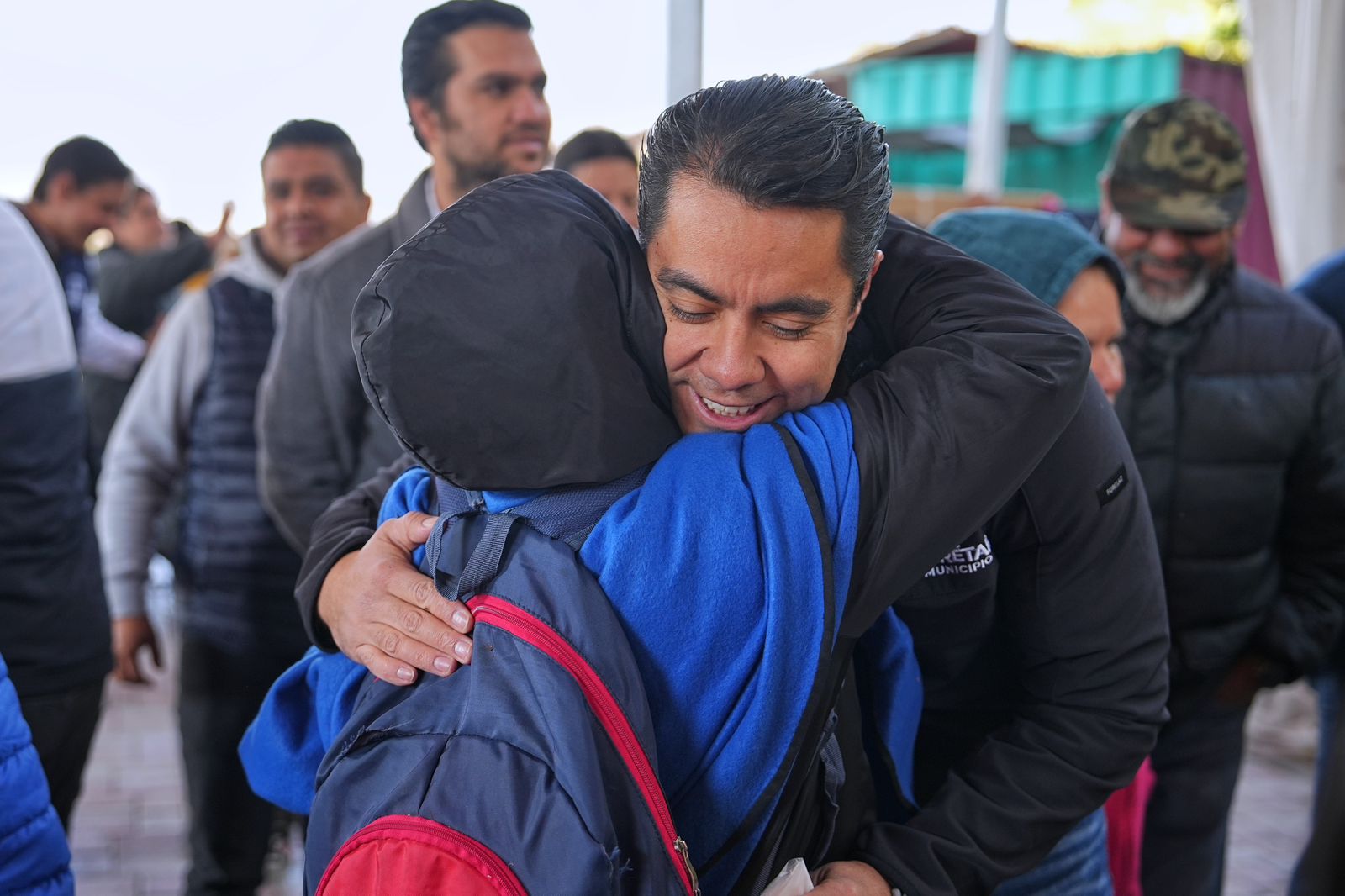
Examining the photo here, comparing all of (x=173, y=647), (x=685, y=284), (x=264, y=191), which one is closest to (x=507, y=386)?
(x=685, y=284)

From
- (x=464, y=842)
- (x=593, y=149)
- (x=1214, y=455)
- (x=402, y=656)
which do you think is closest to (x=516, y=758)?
(x=464, y=842)

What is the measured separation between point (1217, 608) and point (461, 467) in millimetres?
2181

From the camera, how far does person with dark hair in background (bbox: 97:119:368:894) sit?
2768 millimetres

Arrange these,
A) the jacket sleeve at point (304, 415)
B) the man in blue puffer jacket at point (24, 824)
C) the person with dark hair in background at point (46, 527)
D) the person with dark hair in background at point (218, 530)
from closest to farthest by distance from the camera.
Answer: the man in blue puffer jacket at point (24, 824)
the person with dark hair in background at point (46, 527)
the jacket sleeve at point (304, 415)
the person with dark hair in background at point (218, 530)

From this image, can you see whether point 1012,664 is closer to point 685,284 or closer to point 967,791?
point 967,791

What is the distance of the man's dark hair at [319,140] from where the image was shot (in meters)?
3.27

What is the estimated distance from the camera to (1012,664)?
1.44m

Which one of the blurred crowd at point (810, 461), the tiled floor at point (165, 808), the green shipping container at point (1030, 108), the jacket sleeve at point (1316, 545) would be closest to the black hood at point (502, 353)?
the blurred crowd at point (810, 461)

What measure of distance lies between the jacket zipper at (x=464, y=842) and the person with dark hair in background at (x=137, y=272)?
3.35m

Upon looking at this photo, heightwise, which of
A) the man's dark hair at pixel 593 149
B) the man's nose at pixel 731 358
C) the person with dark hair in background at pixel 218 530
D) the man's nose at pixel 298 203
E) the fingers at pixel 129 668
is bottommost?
the fingers at pixel 129 668

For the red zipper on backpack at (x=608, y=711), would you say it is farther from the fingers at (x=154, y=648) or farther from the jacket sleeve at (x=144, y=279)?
the jacket sleeve at (x=144, y=279)

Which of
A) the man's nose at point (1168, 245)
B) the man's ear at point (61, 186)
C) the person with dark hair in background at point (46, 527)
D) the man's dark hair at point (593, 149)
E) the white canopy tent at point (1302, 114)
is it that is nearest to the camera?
the person with dark hair in background at point (46, 527)

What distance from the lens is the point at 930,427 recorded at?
3.52 feet

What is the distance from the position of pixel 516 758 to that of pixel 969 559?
0.63 m
